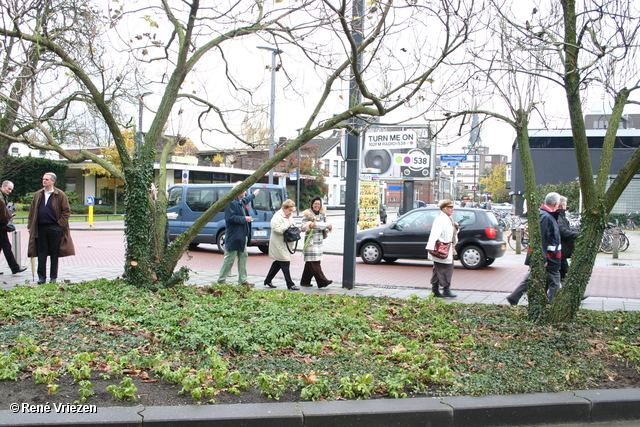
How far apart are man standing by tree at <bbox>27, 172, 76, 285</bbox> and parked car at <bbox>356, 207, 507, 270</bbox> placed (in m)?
7.64

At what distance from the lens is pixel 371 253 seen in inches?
569

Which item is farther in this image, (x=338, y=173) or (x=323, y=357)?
(x=338, y=173)

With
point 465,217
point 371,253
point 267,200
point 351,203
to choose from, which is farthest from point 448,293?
point 267,200

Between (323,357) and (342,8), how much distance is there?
394cm

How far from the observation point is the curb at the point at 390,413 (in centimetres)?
352

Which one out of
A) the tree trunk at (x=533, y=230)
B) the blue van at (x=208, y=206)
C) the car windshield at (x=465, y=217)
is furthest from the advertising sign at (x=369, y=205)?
the tree trunk at (x=533, y=230)

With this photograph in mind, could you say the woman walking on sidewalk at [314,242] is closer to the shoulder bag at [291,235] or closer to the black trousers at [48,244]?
the shoulder bag at [291,235]

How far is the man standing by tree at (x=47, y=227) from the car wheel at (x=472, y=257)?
884cm

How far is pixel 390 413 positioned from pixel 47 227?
23.2 feet

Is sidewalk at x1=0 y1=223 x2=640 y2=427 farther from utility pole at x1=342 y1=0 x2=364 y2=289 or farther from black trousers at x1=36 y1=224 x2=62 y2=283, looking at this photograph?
black trousers at x1=36 y1=224 x2=62 y2=283

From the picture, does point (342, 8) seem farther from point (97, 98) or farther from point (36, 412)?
point (36, 412)

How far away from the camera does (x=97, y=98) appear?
723 cm

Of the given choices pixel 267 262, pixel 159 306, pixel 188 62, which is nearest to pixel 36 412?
pixel 159 306

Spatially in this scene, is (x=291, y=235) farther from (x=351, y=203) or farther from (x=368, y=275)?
(x=368, y=275)
